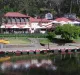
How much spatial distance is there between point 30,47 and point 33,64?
1667cm

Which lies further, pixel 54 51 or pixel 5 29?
pixel 5 29

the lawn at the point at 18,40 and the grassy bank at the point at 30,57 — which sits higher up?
the lawn at the point at 18,40

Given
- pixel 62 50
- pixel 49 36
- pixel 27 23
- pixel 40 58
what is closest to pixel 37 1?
pixel 27 23

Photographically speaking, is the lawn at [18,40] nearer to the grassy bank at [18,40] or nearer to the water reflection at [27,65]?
the grassy bank at [18,40]

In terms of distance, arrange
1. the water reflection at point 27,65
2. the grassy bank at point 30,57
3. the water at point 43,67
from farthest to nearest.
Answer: the grassy bank at point 30,57, the water reflection at point 27,65, the water at point 43,67

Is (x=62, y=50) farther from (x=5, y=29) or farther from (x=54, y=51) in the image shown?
(x=5, y=29)

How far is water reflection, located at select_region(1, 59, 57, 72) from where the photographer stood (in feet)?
227

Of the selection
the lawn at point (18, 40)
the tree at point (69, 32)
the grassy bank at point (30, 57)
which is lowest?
the grassy bank at point (30, 57)

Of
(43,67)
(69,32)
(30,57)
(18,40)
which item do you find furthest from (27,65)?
(69,32)

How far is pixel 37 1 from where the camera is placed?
146750 millimetres

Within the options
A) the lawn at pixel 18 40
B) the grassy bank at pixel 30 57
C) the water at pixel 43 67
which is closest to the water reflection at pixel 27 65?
the water at pixel 43 67

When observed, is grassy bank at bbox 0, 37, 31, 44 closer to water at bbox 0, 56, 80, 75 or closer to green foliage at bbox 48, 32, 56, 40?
green foliage at bbox 48, 32, 56, 40

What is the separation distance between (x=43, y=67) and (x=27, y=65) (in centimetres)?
383

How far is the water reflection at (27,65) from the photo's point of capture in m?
69.2
